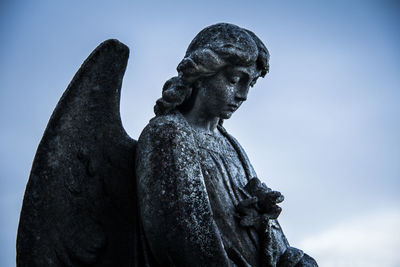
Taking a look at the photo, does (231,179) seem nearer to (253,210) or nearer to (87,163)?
(253,210)

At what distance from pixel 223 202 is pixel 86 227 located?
1.09 metres

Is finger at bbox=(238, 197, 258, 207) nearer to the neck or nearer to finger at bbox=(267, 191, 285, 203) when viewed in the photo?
finger at bbox=(267, 191, 285, 203)

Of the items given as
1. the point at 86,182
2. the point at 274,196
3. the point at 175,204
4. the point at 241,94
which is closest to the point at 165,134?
the point at 175,204

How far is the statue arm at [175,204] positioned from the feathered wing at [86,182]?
0.42m

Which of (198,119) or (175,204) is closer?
(175,204)

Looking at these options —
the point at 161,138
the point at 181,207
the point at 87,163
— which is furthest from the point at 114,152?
the point at 181,207

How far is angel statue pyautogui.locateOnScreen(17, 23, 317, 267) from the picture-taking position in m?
4.17

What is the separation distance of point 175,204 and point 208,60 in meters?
1.32

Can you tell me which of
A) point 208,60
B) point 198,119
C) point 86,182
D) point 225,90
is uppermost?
point 208,60

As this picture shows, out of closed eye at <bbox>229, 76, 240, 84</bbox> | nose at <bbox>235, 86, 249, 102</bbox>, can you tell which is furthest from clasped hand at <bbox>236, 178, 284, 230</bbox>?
closed eye at <bbox>229, 76, 240, 84</bbox>

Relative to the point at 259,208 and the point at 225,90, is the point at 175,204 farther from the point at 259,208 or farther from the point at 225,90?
the point at 225,90

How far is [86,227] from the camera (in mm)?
4504

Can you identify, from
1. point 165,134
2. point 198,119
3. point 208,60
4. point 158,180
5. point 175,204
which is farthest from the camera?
point 198,119

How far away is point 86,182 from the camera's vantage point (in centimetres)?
460
